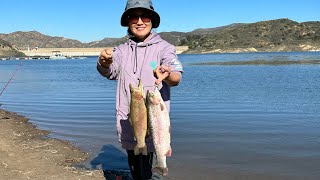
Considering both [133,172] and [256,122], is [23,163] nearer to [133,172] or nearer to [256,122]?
[133,172]

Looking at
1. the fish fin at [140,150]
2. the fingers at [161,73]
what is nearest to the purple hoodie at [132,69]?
the fish fin at [140,150]

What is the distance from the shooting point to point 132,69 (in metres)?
4.52

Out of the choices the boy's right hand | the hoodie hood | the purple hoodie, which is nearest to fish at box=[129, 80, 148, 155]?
the purple hoodie

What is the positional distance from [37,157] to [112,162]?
170cm

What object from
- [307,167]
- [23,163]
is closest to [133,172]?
[23,163]

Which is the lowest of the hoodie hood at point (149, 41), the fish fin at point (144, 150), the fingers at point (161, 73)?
the fish fin at point (144, 150)

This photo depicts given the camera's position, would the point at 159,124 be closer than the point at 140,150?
Yes

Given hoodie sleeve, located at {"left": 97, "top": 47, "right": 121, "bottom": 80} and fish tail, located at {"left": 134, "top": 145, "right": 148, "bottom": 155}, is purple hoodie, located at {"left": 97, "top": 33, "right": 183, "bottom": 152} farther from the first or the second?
fish tail, located at {"left": 134, "top": 145, "right": 148, "bottom": 155}

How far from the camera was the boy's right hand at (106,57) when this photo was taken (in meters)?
4.22

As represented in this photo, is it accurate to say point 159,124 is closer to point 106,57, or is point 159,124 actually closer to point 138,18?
point 106,57

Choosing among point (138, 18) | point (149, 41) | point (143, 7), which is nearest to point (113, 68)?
point (149, 41)

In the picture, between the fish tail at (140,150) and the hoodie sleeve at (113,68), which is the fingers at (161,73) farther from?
the fish tail at (140,150)

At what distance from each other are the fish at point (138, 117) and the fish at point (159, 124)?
68 millimetres

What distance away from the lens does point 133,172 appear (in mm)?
4895
